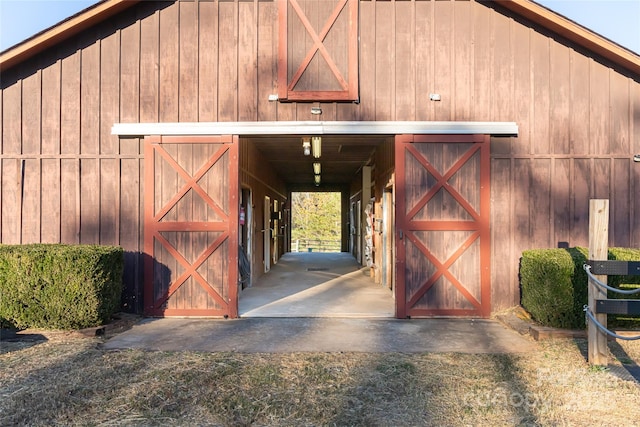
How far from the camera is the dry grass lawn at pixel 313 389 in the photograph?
2.84m

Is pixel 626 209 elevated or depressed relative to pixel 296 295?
elevated

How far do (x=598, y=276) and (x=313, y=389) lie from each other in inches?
123

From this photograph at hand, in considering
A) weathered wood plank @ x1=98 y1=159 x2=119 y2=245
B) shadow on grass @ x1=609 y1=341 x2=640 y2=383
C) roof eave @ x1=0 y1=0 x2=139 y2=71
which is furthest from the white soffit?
shadow on grass @ x1=609 y1=341 x2=640 y2=383

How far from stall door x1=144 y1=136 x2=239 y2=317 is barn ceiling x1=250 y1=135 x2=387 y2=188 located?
121 cm

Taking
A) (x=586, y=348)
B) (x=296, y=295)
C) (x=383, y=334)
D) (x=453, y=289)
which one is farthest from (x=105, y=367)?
(x=586, y=348)

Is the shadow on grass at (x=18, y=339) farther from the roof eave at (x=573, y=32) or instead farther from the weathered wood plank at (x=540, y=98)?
the roof eave at (x=573, y=32)

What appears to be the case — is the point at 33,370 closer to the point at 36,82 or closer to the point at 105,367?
the point at 105,367

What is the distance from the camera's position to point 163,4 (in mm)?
5824

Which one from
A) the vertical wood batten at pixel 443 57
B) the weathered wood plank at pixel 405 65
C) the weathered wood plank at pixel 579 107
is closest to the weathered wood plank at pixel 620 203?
the weathered wood plank at pixel 579 107

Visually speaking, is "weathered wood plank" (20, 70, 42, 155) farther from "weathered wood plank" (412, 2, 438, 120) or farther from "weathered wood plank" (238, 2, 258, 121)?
"weathered wood plank" (412, 2, 438, 120)

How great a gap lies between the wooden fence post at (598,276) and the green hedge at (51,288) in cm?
578

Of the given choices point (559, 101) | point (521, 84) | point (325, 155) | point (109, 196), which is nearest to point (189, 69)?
point (109, 196)

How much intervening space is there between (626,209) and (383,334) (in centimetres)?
438

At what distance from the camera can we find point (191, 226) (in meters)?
5.74
